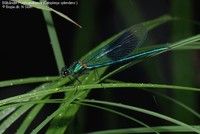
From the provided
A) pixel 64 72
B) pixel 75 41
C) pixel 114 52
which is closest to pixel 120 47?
pixel 114 52

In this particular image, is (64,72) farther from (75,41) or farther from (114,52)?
(75,41)

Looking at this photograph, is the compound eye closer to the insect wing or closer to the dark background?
the insect wing

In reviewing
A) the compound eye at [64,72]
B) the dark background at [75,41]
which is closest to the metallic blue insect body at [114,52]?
the compound eye at [64,72]

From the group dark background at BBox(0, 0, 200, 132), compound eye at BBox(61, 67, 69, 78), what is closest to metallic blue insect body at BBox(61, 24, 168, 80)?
compound eye at BBox(61, 67, 69, 78)

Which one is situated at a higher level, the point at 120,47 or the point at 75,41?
the point at 75,41

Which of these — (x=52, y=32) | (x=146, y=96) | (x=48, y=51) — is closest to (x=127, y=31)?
(x=52, y=32)

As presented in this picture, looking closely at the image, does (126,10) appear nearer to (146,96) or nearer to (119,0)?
(119,0)
